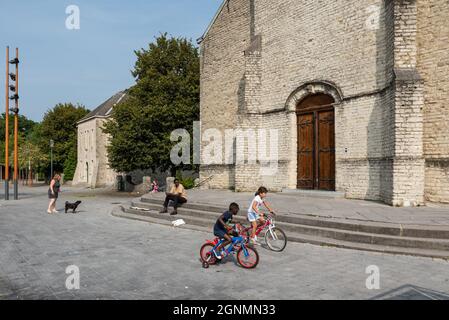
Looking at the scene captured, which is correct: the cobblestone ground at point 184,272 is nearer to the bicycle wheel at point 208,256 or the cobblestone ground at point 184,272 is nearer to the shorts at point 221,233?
the bicycle wheel at point 208,256

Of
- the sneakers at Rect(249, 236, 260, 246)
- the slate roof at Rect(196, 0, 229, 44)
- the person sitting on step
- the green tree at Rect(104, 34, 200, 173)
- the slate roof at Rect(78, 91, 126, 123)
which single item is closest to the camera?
the sneakers at Rect(249, 236, 260, 246)

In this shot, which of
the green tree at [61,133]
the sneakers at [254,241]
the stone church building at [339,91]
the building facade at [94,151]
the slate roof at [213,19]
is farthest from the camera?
the green tree at [61,133]

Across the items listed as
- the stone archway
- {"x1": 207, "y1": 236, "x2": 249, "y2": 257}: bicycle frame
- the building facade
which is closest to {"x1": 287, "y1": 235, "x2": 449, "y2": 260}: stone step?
{"x1": 207, "y1": 236, "x2": 249, "y2": 257}: bicycle frame

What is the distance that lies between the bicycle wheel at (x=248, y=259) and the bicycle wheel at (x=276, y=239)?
132 cm

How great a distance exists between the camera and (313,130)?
16.2m

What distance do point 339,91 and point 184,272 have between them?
35.9ft

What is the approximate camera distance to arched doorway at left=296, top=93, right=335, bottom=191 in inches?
609

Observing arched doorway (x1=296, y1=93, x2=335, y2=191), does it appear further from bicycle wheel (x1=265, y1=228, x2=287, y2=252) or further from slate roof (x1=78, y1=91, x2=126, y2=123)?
slate roof (x1=78, y1=91, x2=126, y2=123)

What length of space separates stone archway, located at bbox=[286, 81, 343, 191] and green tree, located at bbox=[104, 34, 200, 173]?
955cm

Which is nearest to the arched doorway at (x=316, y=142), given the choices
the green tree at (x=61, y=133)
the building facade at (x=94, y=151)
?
the building facade at (x=94, y=151)

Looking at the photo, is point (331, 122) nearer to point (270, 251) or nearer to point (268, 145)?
point (268, 145)

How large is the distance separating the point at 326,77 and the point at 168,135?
39.3ft

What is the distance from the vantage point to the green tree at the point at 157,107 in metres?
24.0
